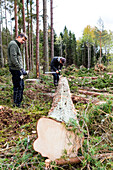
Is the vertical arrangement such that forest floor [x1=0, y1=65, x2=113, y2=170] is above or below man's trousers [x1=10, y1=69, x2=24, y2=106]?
below

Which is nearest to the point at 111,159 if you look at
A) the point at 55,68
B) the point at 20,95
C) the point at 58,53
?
the point at 20,95

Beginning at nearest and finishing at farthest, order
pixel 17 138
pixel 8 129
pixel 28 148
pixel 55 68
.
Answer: pixel 28 148, pixel 17 138, pixel 8 129, pixel 55 68

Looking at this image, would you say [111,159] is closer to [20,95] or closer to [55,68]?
[20,95]

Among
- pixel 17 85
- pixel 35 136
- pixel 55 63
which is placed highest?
pixel 55 63

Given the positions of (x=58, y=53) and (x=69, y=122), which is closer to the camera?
(x=69, y=122)

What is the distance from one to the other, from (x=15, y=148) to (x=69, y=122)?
0.96m

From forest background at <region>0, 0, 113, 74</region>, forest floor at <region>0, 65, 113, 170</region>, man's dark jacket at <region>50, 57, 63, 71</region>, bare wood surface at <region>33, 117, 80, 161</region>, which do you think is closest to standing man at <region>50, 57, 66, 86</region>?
man's dark jacket at <region>50, 57, 63, 71</region>

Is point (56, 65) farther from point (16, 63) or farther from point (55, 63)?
point (16, 63)

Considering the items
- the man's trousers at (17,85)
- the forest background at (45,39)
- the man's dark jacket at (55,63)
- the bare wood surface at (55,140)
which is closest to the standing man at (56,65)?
the man's dark jacket at (55,63)

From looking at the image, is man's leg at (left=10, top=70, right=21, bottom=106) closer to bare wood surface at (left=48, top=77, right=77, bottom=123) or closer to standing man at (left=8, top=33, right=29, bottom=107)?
standing man at (left=8, top=33, right=29, bottom=107)

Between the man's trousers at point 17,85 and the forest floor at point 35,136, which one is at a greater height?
the man's trousers at point 17,85

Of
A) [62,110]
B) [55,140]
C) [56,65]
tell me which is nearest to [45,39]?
[56,65]

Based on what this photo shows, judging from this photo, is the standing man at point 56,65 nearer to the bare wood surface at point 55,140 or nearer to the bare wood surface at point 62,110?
the bare wood surface at point 62,110

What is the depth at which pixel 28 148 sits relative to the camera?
2.03 meters
